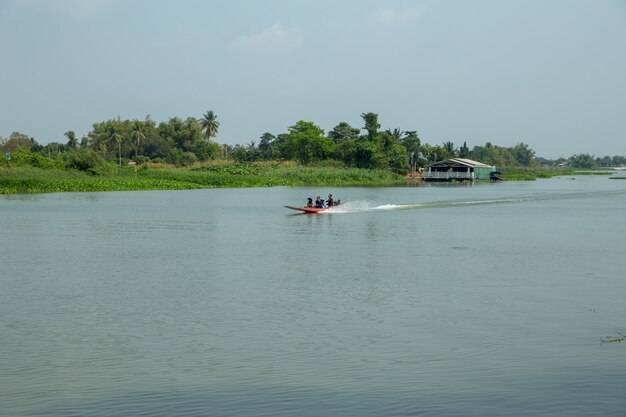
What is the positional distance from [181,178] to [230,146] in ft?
255

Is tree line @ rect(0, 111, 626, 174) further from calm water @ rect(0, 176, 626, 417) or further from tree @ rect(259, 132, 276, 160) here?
calm water @ rect(0, 176, 626, 417)

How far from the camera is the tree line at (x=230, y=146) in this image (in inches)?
5650

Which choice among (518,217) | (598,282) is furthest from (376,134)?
(598,282)

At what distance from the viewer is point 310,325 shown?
18875 millimetres

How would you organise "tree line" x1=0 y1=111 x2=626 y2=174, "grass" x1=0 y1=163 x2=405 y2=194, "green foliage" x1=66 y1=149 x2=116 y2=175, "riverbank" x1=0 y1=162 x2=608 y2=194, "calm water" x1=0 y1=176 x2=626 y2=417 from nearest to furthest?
1. "calm water" x1=0 y1=176 x2=626 y2=417
2. "grass" x1=0 y1=163 x2=405 y2=194
3. "riverbank" x1=0 y1=162 x2=608 y2=194
4. "green foliage" x1=66 y1=149 x2=116 y2=175
5. "tree line" x1=0 y1=111 x2=626 y2=174

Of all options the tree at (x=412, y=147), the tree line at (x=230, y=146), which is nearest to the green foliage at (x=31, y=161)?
the tree line at (x=230, y=146)

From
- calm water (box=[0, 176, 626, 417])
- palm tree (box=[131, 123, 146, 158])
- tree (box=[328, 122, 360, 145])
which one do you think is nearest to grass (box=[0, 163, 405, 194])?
tree (box=[328, 122, 360, 145])

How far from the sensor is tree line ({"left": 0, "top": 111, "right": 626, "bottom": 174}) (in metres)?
144

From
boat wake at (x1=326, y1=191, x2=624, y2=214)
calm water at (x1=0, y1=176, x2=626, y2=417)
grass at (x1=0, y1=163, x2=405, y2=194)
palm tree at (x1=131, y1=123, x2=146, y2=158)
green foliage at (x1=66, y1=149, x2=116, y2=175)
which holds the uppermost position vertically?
palm tree at (x1=131, y1=123, x2=146, y2=158)

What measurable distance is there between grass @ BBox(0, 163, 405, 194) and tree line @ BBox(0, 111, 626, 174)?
7095 mm

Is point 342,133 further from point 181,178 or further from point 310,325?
point 310,325

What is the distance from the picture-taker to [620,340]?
667 inches

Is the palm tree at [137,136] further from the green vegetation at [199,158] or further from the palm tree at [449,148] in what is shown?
the palm tree at [449,148]

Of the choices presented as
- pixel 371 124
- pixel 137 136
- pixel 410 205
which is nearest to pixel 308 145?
pixel 371 124
